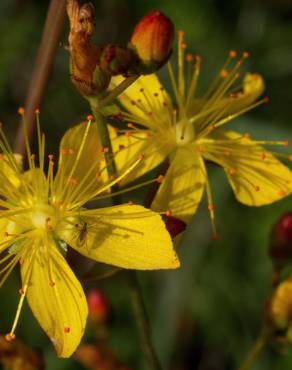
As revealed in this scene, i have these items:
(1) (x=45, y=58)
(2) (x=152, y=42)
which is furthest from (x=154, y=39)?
(1) (x=45, y=58)

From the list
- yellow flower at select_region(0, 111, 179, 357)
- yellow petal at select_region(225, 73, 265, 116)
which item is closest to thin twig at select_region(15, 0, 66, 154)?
yellow flower at select_region(0, 111, 179, 357)

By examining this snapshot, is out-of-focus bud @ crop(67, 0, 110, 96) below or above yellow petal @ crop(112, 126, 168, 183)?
above

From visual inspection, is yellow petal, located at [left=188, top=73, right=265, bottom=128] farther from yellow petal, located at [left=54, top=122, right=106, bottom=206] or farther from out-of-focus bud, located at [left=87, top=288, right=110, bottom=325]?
out-of-focus bud, located at [left=87, top=288, right=110, bottom=325]

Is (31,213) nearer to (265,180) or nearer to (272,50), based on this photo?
(265,180)

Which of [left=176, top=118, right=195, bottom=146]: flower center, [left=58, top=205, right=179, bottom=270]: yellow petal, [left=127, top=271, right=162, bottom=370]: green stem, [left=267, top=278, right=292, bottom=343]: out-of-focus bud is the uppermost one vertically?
[left=176, top=118, right=195, bottom=146]: flower center

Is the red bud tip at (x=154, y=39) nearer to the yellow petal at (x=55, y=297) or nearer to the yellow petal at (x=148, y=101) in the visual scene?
the yellow petal at (x=148, y=101)

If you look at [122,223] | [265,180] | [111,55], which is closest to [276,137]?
[265,180]

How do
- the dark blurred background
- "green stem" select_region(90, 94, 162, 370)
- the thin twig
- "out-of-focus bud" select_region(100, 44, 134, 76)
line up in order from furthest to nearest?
the dark blurred background → the thin twig → "green stem" select_region(90, 94, 162, 370) → "out-of-focus bud" select_region(100, 44, 134, 76)
